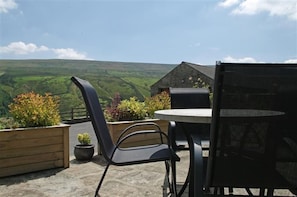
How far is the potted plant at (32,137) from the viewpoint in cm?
319

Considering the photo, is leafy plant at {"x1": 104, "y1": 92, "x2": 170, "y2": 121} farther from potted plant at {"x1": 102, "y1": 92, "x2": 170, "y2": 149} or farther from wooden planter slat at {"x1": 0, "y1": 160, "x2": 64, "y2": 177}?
wooden planter slat at {"x1": 0, "y1": 160, "x2": 64, "y2": 177}

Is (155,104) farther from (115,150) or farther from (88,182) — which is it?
(115,150)

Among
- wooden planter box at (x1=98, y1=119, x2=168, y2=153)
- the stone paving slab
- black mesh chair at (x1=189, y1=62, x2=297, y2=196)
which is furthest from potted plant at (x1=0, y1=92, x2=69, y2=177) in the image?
black mesh chair at (x1=189, y1=62, x2=297, y2=196)

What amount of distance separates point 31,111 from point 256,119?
2.96 m

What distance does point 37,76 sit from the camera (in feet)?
62.5

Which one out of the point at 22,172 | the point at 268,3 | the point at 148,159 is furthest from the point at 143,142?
the point at 268,3

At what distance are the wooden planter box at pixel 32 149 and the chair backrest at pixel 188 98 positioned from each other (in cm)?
147

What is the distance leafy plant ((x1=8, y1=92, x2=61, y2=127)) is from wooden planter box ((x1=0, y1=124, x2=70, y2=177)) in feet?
0.46

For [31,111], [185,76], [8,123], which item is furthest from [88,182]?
[185,76]

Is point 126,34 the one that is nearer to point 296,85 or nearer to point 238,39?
point 238,39

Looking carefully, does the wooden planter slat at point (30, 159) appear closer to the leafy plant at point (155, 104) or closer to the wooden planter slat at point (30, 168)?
the wooden planter slat at point (30, 168)

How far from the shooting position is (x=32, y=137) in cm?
332

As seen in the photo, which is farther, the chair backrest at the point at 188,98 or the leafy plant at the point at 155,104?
the leafy plant at the point at 155,104

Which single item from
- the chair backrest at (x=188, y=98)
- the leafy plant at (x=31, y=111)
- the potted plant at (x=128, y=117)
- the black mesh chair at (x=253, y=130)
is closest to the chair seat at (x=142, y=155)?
the black mesh chair at (x=253, y=130)
